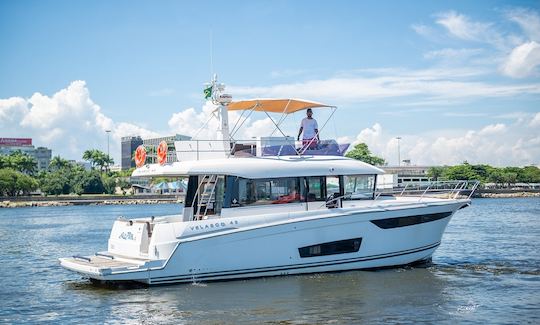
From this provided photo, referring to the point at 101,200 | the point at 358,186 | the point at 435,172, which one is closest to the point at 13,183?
the point at 101,200

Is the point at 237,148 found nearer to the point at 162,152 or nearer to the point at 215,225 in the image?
the point at 162,152

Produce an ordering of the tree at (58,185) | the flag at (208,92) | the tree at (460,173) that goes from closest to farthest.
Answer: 1. the flag at (208,92)
2. the tree at (58,185)
3. the tree at (460,173)

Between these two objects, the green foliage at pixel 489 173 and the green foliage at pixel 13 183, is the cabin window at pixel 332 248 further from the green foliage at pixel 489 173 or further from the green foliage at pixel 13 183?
the green foliage at pixel 489 173

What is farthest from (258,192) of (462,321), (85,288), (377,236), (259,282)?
(462,321)

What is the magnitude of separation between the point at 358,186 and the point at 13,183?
110 metres

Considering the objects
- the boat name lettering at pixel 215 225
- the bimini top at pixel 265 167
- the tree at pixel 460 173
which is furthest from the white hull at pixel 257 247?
the tree at pixel 460 173

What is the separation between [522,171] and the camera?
15362cm

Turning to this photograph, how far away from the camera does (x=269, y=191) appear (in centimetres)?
1816

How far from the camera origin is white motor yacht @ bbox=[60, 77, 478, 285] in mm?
16766

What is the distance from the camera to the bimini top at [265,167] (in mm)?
17625

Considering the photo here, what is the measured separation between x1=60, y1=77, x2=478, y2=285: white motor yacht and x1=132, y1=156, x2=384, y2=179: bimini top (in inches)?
1.2

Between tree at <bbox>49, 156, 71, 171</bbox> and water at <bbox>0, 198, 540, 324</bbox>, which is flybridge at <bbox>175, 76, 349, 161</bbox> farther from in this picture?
tree at <bbox>49, 156, 71, 171</bbox>

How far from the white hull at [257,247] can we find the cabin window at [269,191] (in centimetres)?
84

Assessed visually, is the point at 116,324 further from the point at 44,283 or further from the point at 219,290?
the point at 44,283
